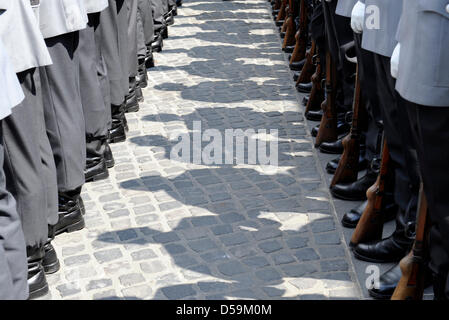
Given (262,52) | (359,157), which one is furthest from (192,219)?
(262,52)

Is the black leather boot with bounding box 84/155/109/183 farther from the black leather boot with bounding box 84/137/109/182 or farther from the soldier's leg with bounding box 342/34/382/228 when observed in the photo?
the soldier's leg with bounding box 342/34/382/228

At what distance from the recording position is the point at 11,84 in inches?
124

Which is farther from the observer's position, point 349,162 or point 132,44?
point 132,44

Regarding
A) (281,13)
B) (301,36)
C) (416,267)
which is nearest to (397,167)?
(416,267)

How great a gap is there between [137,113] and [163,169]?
4.47 feet

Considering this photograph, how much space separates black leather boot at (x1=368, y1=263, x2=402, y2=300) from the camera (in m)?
3.55

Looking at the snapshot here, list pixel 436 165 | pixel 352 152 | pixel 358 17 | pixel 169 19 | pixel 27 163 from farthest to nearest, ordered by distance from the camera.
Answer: pixel 169 19
pixel 352 152
pixel 358 17
pixel 27 163
pixel 436 165

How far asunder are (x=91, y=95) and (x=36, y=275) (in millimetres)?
1409

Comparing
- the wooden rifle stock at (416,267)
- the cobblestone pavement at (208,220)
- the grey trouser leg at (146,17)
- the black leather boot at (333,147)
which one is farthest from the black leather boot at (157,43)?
the wooden rifle stock at (416,267)

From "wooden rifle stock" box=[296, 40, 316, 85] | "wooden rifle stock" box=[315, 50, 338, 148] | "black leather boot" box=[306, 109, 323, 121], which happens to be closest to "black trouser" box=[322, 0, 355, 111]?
"wooden rifle stock" box=[315, 50, 338, 148]

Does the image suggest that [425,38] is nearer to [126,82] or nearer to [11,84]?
[11,84]

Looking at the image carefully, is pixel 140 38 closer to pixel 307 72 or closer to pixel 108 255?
pixel 307 72

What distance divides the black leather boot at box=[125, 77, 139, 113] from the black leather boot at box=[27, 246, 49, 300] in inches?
114

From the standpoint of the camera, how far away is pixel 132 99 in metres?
6.57
